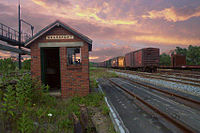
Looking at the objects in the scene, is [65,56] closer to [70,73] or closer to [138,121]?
[70,73]

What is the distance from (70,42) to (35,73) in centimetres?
343

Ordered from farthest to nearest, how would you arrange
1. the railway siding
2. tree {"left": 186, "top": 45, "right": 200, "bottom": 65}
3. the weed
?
tree {"left": 186, "top": 45, "right": 200, "bottom": 65} < the railway siding < the weed

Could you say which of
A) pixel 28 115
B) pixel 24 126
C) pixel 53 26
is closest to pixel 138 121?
pixel 24 126

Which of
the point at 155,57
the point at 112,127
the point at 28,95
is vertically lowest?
the point at 112,127

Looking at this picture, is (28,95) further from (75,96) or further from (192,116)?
(192,116)

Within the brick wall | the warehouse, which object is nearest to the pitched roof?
the warehouse

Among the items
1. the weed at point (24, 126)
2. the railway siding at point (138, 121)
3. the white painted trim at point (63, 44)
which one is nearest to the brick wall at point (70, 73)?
the white painted trim at point (63, 44)

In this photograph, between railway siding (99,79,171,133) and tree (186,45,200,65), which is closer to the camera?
railway siding (99,79,171,133)

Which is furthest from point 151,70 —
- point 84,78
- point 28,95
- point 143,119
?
point 28,95

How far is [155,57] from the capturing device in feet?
69.3

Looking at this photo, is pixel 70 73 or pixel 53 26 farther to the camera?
pixel 70 73

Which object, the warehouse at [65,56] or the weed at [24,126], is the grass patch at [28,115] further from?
the warehouse at [65,56]

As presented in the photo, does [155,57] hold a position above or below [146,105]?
above

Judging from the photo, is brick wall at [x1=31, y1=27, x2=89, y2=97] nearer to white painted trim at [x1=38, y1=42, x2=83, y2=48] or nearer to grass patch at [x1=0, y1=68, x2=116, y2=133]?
white painted trim at [x1=38, y1=42, x2=83, y2=48]
